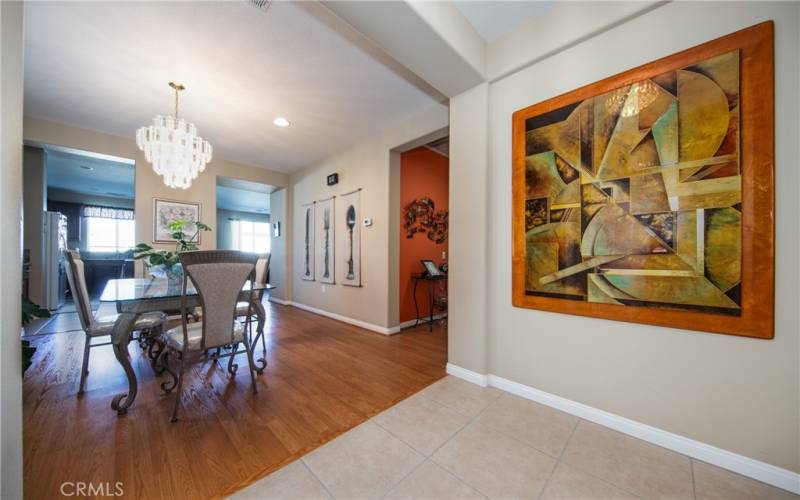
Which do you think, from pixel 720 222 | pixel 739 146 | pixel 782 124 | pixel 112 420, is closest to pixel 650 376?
pixel 720 222

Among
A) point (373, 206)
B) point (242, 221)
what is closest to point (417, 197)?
point (373, 206)

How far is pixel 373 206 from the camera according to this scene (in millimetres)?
3893

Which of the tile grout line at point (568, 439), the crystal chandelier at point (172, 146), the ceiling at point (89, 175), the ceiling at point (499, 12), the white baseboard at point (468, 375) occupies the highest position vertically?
the ceiling at point (499, 12)

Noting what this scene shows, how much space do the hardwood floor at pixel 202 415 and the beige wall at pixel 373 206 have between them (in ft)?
2.91

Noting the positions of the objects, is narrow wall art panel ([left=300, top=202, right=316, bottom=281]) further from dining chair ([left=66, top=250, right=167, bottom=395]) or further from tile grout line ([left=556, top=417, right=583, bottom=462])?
tile grout line ([left=556, top=417, right=583, bottom=462])

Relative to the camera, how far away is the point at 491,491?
1.24 metres

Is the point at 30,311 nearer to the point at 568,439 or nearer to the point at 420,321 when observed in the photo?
the point at 568,439

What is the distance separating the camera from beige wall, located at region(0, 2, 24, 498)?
879 millimetres

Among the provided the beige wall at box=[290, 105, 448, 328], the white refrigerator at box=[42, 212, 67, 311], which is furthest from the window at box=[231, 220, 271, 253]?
the beige wall at box=[290, 105, 448, 328]

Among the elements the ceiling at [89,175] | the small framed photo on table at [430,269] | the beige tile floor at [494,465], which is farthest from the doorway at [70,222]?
the small framed photo on table at [430,269]

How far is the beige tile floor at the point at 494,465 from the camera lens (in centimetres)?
124

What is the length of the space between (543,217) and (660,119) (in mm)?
783

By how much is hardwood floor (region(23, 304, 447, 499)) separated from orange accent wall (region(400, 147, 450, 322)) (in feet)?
3.57

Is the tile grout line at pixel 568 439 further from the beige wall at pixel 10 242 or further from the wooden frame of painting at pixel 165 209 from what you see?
the wooden frame of painting at pixel 165 209
